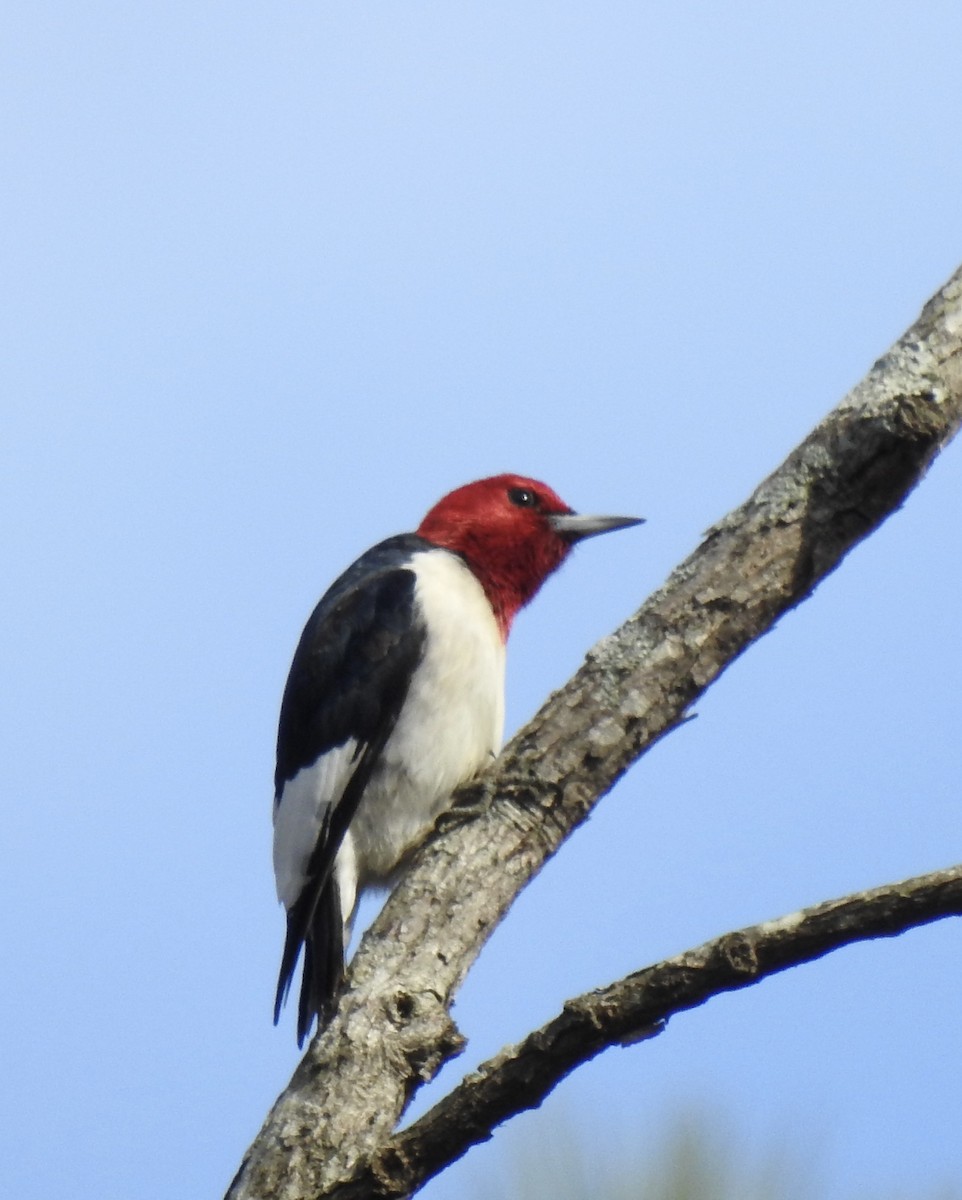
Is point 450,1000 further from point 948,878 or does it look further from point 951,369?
point 951,369

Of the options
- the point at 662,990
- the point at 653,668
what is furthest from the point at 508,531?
the point at 662,990

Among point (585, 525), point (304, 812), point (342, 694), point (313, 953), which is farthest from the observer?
point (585, 525)

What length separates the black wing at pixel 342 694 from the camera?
4242 millimetres

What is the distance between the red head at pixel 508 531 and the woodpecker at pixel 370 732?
0.49 ft

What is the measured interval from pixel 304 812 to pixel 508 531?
4.36 feet

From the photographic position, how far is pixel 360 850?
446 centimetres

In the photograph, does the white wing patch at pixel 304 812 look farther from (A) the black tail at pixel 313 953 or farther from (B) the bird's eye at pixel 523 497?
(B) the bird's eye at pixel 523 497

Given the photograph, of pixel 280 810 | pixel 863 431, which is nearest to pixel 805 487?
pixel 863 431

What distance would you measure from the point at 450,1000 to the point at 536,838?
43 centimetres

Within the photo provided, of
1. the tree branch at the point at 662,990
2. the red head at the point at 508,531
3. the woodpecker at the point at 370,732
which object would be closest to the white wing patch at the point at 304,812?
the woodpecker at the point at 370,732

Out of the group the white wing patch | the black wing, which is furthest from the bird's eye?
the white wing patch

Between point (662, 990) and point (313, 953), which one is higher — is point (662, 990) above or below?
below

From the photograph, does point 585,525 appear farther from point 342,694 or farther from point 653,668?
point 653,668

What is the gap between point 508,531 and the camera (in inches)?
208
